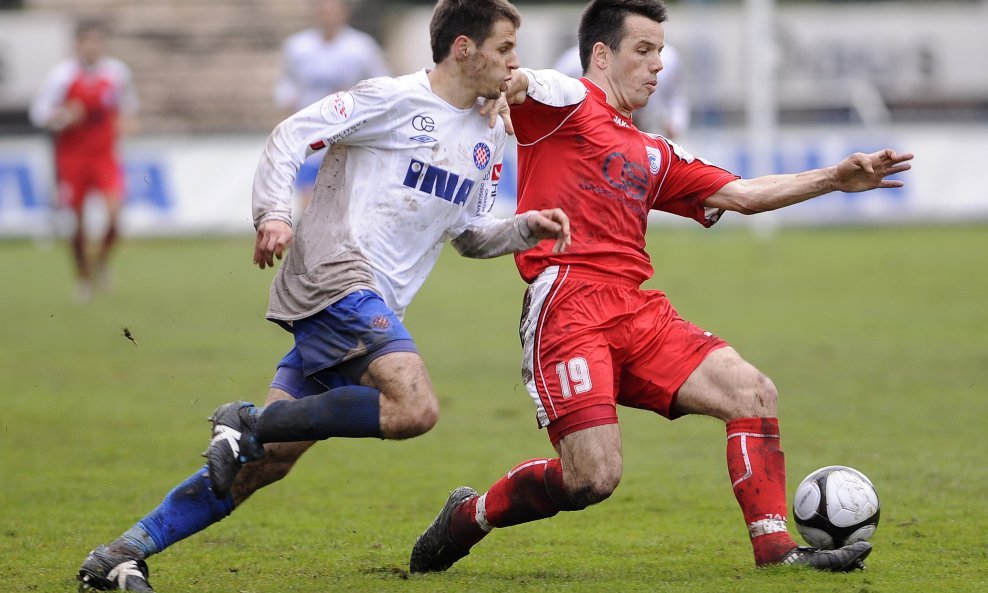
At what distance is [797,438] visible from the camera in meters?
7.66

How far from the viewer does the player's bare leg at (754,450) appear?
4914mm

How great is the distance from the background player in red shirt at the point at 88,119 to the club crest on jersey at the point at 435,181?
10.6 meters

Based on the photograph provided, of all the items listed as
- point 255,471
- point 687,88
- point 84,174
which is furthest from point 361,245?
point 687,88

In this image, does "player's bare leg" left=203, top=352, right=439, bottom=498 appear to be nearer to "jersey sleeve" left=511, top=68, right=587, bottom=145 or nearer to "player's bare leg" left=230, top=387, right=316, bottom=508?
"player's bare leg" left=230, top=387, right=316, bottom=508

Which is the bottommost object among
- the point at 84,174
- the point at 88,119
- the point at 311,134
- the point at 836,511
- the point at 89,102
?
the point at 836,511

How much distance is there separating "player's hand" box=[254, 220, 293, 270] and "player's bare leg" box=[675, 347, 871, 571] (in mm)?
1599

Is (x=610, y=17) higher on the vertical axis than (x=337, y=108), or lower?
higher

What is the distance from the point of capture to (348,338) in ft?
15.6

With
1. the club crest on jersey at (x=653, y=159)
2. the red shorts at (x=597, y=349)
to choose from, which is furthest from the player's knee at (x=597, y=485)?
the club crest on jersey at (x=653, y=159)

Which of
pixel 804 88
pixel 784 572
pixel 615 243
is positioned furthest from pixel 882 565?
pixel 804 88

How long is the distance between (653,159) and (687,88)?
19.3m

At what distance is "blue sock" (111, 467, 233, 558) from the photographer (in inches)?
193

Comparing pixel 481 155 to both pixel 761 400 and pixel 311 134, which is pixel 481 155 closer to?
pixel 311 134

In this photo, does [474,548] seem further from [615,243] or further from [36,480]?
[36,480]
